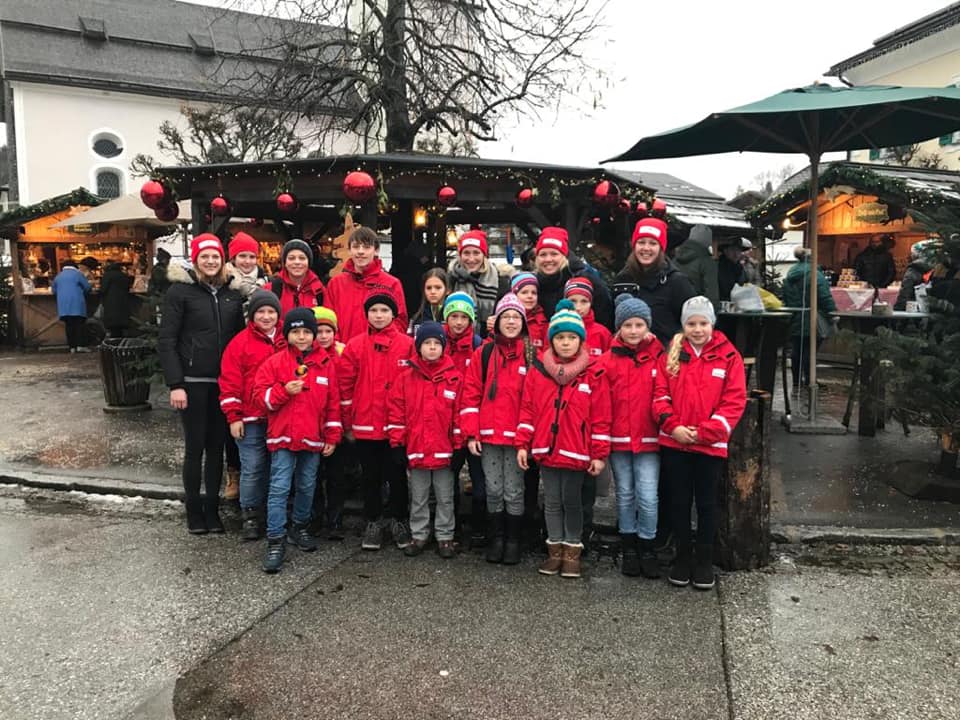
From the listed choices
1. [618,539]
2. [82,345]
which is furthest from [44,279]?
[618,539]

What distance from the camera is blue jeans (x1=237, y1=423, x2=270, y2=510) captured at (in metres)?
4.51

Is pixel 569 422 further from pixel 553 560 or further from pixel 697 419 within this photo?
pixel 553 560

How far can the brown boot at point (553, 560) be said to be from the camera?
4.04m

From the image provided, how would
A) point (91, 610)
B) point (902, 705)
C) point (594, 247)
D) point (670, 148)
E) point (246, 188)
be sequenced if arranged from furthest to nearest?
point (594, 247)
point (246, 188)
point (670, 148)
point (91, 610)
point (902, 705)

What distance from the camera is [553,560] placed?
4078 millimetres

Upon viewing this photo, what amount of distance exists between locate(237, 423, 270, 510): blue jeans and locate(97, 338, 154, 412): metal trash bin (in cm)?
452

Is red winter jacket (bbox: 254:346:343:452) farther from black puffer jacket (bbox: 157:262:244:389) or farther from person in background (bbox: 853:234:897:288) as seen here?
person in background (bbox: 853:234:897:288)

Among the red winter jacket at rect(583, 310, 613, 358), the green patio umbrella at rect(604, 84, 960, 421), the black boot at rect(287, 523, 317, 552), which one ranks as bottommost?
the black boot at rect(287, 523, 317, 552)

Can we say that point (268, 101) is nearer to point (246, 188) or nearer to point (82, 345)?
point (246, 188)

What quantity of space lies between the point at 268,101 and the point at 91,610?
434 inches

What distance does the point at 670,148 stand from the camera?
7.18 m

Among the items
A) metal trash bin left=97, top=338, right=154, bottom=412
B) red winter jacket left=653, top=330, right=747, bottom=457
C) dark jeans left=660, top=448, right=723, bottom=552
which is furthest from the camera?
metal trash bin left=97, top=338, right=154, bottom=412

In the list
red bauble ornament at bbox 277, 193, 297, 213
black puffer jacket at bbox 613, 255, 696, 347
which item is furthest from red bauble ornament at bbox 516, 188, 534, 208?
black puffer jacket at bbox 613, 255, 696, 347

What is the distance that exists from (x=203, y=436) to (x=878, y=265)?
44.3 ft
